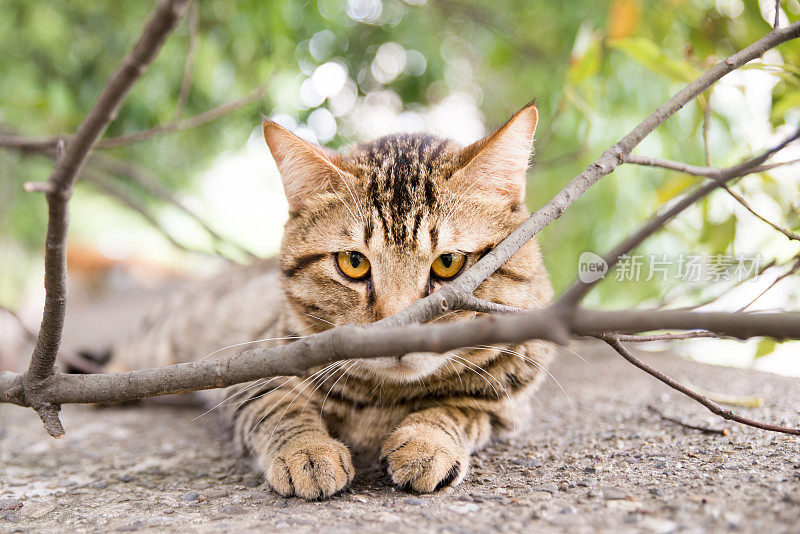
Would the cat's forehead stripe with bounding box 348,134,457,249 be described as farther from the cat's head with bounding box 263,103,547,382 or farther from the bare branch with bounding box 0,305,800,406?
the bare branch with bounding box 0,305,800,406

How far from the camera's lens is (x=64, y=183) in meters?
0.82

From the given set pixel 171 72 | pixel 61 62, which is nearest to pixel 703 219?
pixel 171 72

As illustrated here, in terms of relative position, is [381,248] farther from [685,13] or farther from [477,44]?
[477,44]

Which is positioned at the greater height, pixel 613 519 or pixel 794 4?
pixel 794 4

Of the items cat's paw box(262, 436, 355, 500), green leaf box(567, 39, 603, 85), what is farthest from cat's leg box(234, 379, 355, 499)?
green leaf box(567, 39, 603, 85)

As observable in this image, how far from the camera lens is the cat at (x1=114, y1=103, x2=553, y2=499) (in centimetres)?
130

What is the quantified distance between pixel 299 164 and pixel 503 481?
102 centimetres

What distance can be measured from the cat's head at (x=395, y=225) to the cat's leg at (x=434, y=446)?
0.49 ft

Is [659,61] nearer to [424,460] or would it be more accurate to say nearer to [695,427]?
[695,427]

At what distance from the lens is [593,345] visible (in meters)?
3.40

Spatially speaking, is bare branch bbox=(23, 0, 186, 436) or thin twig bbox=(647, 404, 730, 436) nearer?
bare branch bbox=(23, 0, 186, 436)

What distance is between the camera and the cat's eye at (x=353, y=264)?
1440 mm

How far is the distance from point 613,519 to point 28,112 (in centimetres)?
283

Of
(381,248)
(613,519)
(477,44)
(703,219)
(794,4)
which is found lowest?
(613,519)
